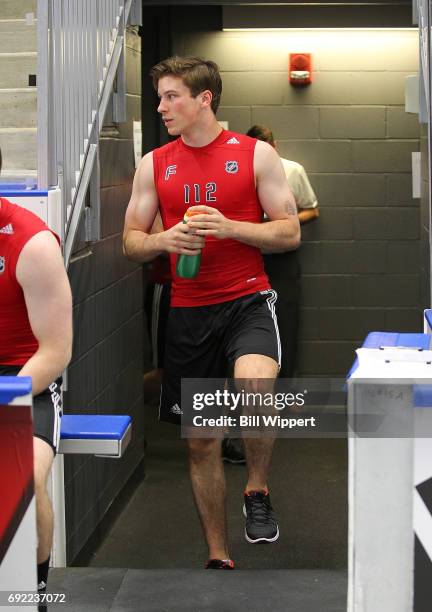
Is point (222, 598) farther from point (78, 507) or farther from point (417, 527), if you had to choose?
point (417, 527)

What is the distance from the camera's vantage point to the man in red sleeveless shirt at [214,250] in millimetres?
4125

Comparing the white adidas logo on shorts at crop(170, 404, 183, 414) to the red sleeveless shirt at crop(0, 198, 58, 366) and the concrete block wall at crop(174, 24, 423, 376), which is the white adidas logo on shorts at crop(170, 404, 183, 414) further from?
the concrete block wall at crop(174, 24, 423, 376)

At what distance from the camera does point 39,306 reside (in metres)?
3.04

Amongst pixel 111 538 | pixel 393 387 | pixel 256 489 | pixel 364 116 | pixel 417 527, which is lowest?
pixel 111 538

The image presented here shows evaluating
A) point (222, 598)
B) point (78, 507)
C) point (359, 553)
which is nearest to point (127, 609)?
point (222, 598)

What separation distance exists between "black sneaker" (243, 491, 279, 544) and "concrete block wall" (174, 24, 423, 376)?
3.59 meters

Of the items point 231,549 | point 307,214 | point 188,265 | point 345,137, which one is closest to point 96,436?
point 188,265

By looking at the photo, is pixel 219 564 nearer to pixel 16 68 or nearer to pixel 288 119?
pixel 16 68

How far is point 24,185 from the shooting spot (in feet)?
13.2

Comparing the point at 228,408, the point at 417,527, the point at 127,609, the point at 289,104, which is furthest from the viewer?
the point at 289,104

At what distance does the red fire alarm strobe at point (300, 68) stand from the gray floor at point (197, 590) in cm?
422

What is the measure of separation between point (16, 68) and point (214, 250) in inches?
72.3

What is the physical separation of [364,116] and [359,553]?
17.6 ft

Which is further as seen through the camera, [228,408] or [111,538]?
[111,538]
